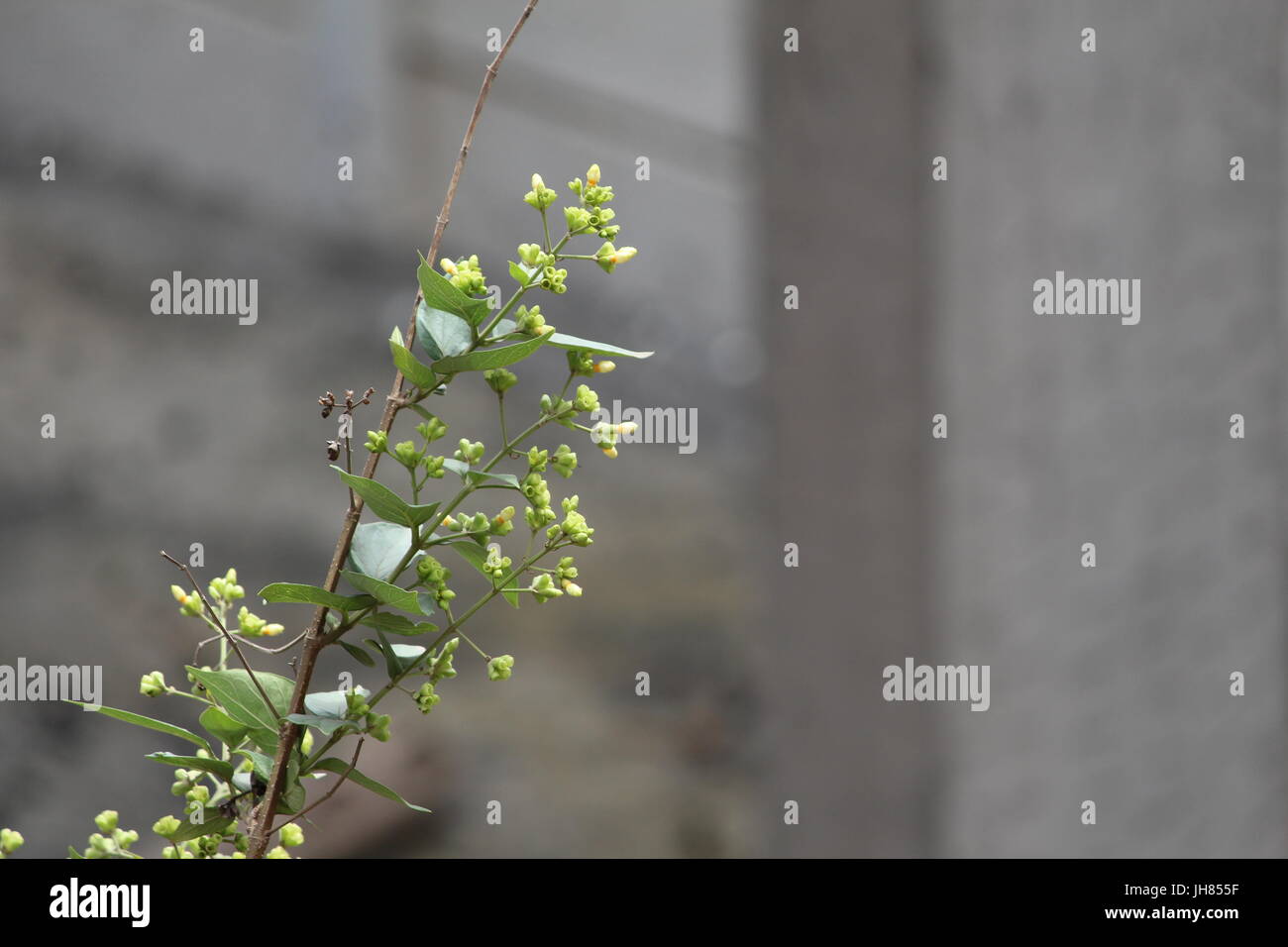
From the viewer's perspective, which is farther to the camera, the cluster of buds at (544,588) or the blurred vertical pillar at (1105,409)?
the blurred vertical pillar at (1105,409)

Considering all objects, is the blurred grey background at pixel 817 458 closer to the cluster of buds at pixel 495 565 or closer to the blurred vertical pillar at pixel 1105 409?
the blurred vertical pillar at pixel 1105 409

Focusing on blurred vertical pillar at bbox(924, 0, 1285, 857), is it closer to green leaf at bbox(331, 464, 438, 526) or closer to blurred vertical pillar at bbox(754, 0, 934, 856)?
blurred vertical pillar at bbox(754, 0, 934, 856)

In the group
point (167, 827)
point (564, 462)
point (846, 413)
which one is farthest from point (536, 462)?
point (846, 413)

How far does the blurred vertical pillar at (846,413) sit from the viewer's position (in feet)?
2.68

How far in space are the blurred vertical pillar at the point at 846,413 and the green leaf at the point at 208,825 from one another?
65 cm

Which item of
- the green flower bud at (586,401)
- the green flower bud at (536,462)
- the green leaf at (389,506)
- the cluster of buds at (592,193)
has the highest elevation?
the cluster of buds at (592,193)

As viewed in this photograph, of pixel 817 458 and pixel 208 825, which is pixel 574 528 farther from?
pixel 817 458

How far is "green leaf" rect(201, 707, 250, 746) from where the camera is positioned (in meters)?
0.24

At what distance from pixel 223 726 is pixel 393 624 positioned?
0.04 m

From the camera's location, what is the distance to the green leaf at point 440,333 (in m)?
0.23

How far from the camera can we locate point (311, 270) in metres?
2.38

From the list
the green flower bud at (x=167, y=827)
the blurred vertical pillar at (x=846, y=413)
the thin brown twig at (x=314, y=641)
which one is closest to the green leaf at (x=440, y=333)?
the thin brown twig at (x=314, y=641)

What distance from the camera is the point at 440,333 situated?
24cm

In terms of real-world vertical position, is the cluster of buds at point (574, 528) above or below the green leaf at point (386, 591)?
above
